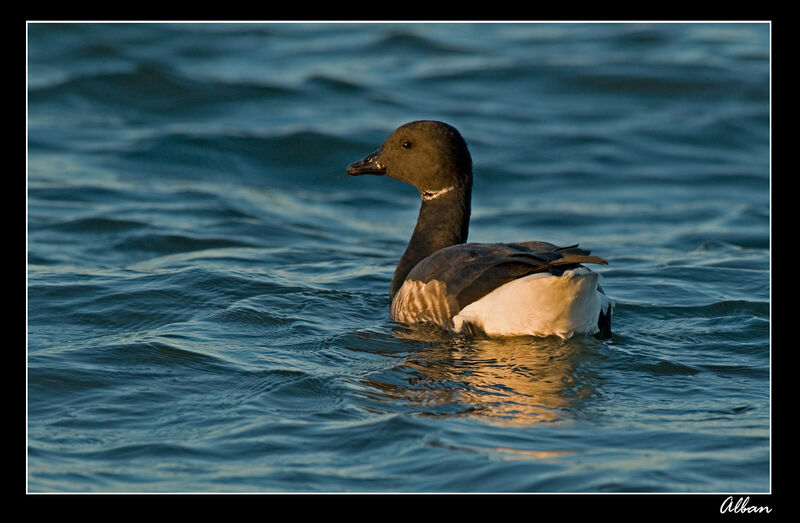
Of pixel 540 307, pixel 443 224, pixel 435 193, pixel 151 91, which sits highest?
pixel 151 91

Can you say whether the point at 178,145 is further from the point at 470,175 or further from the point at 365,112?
the point at 470,175

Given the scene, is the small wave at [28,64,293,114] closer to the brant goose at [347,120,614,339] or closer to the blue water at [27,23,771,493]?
the blue water at [27,23,771,493]

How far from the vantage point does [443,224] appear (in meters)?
8.62

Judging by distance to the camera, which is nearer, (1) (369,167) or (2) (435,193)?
(2) (435,193)

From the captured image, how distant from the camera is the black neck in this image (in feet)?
28.2

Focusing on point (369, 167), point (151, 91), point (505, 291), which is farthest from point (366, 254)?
point (151, 91)

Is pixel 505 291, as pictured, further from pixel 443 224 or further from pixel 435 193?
pixel 435 193

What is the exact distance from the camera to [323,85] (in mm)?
17062

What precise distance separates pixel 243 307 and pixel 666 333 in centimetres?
327

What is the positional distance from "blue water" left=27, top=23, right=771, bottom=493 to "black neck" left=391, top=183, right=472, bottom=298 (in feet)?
2.07

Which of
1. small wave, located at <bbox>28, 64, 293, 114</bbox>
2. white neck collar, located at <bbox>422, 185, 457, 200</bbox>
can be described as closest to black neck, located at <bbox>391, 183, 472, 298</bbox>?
white neck collar, located at <bbox>422, 185, 457, 200</bbox>

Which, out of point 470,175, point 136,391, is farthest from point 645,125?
point 136,391

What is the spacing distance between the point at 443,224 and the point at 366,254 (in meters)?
2.59

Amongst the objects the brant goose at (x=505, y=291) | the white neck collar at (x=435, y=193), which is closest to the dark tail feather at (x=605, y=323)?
the brant goose at (x=505, y=291)
